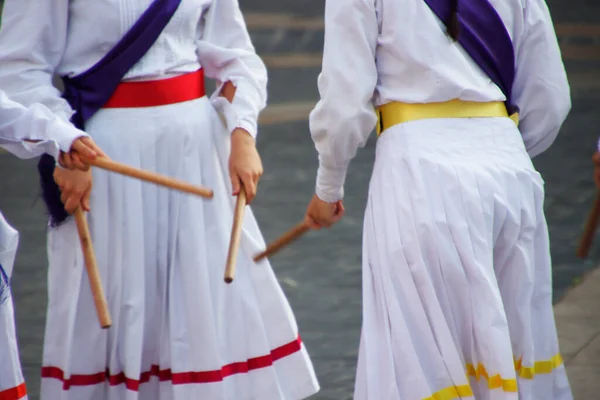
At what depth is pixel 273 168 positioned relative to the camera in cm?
822

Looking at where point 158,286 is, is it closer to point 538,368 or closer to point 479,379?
point 479,379

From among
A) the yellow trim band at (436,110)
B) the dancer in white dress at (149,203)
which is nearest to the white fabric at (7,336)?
the dancer in white dress at (149,203)

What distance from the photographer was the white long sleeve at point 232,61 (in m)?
4.04

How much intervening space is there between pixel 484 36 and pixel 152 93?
1063 mm

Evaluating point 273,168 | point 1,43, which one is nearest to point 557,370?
point 1,43

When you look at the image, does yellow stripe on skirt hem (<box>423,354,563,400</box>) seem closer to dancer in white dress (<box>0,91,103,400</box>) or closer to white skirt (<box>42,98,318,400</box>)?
white skirt (<box>42,98,318,400</box>)

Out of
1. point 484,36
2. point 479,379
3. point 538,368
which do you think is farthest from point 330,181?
point 538,368

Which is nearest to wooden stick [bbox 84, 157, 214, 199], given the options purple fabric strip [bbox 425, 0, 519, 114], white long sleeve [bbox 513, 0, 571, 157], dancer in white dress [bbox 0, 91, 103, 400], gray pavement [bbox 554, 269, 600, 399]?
dancer in white dress [bbox 0, 91, 103, 400]

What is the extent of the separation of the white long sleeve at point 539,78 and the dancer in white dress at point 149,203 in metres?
0.87

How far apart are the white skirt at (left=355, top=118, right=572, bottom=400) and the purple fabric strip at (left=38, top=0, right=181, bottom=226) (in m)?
0.81

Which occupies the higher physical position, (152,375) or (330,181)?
(330,181)

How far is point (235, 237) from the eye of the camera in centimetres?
371

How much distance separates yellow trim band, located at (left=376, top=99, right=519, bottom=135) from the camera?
343 cm

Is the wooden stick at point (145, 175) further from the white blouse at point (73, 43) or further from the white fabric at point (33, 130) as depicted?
the white blouse at point (73, 43)
